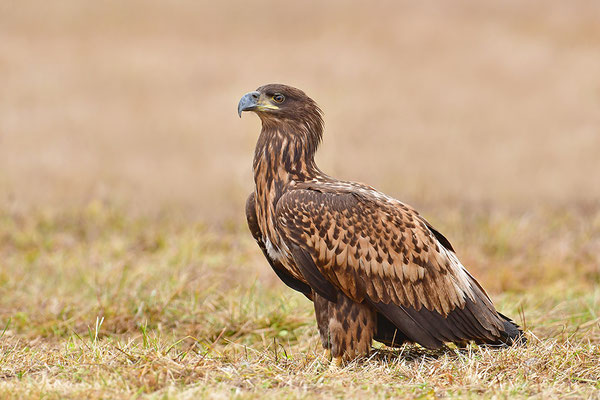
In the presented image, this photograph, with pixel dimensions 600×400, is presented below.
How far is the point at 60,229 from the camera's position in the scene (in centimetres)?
1079

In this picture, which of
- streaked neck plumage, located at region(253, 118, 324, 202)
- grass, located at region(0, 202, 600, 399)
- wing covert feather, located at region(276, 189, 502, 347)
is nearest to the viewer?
grass, located at region(0, 202, 600, 399)

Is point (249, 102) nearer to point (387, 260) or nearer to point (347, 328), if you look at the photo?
point (387, 260)

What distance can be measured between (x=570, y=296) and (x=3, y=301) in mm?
5163

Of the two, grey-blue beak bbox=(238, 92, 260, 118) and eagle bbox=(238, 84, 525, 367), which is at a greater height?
grey-blue beak bbox=(238, 92, 260, 118)

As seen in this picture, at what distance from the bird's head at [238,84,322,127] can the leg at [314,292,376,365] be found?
1.25 m

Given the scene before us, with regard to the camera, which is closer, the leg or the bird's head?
the leg

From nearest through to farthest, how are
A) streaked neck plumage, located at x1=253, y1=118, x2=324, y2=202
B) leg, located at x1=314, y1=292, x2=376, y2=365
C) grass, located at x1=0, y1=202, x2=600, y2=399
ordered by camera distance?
grass, located at x1=0, y1=202, x2=600, y2=399 → leg, located at x1=314, y1=292, x2=376, y2=365 → streaked neck plumage, located at x1=253, y1=118, x2=324, y2=202

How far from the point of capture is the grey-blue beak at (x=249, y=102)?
5.42 metres

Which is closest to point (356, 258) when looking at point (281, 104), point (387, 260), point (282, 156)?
point (387, 260)

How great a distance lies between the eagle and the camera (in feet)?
16.5

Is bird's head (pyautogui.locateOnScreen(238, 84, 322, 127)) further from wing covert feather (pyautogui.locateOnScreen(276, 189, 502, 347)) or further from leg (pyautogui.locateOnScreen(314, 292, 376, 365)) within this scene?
leg (pyautogui.locateOnScreen(314, 292, 376, 365))

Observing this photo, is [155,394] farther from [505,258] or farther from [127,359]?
[505,258]

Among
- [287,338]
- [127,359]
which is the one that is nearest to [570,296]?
[287,338]

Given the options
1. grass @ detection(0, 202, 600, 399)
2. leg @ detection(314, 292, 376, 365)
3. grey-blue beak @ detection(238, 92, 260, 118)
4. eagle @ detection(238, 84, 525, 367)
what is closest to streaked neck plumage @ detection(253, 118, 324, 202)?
eagle @ detection(238, 84, 525, 367)
